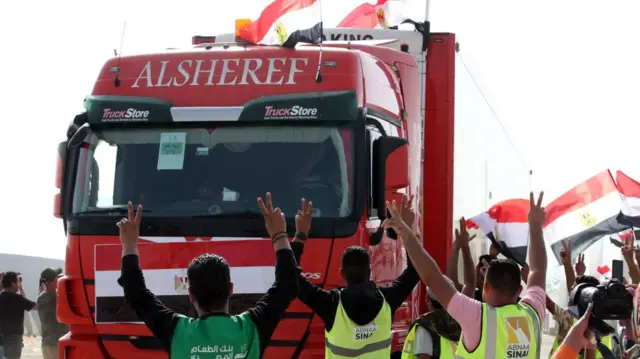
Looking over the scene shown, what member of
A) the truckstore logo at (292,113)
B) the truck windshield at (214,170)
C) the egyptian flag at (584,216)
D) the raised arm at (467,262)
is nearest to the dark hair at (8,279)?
the truck windshield at (214,170)

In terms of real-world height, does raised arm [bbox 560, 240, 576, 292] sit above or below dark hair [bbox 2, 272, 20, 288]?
above

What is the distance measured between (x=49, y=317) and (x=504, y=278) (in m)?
8.47

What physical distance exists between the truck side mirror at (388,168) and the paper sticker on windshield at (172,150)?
1500mm

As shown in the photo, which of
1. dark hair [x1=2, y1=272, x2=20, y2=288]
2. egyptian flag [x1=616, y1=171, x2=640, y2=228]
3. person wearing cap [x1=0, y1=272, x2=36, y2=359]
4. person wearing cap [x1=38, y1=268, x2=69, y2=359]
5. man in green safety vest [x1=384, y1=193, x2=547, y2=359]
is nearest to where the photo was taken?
man in green safety vest [x1=384, y1=193, x2=547, y2=359]

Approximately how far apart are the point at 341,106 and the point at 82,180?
2104 mm

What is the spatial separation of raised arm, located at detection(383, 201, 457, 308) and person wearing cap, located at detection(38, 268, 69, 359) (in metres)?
7.91

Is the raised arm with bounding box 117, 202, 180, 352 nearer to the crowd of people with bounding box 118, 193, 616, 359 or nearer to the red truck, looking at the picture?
the crowd of people with bounding box 118, 193, 616, 359

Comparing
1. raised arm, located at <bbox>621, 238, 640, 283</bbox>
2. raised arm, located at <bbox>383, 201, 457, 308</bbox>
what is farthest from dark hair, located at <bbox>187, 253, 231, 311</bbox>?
raised arm, located at <bbox>621, 238, 640, 283</bbox>

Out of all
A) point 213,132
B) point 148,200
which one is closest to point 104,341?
point 148,200

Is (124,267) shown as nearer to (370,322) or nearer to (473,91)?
(370,322)

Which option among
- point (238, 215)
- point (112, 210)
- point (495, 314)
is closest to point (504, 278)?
point (495, 314)

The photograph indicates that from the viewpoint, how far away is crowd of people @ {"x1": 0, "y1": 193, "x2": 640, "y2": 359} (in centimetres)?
455

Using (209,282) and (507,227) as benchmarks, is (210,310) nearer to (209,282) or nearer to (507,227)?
(209,282)

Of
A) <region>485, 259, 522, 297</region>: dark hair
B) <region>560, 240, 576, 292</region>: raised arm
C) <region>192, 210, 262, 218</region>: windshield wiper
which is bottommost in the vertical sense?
<region>485, 259, 522, 297</region>: dark hair
